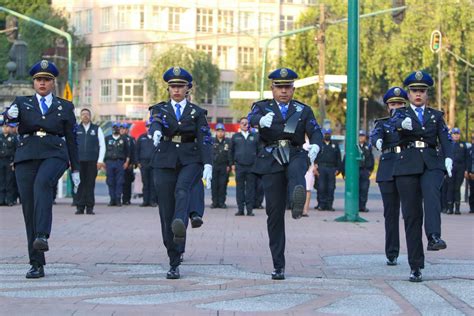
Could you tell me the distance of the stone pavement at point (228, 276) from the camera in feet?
29.4

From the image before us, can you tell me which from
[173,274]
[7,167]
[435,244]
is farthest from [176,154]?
[7,167]

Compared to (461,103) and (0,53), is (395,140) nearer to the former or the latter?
(461,103)

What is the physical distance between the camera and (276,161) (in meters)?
10.9

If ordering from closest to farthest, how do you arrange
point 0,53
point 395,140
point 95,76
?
point 395,140
point 0,53
point 95,76

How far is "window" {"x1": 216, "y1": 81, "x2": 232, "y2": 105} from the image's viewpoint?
315 feet

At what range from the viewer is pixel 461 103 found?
66.8 meters

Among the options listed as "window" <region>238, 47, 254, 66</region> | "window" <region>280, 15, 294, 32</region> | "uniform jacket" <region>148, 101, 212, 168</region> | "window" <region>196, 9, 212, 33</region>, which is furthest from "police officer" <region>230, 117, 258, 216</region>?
"window" <region>280, 15, 294, 32</region>

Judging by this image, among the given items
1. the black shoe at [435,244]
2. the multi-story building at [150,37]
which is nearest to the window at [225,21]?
the multi-story building at [150,37]

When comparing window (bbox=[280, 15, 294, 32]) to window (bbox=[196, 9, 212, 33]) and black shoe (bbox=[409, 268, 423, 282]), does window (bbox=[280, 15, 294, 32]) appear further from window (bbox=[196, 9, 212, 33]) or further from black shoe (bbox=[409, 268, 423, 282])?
black shoe (bbox=[409, 268, 423, 282])

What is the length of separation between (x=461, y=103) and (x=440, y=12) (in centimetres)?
1185

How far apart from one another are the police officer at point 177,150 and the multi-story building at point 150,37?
77.0 m

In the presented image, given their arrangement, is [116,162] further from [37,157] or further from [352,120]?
[37,157]

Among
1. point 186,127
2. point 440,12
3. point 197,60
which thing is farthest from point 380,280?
point 197,60

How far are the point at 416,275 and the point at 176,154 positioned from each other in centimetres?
262
